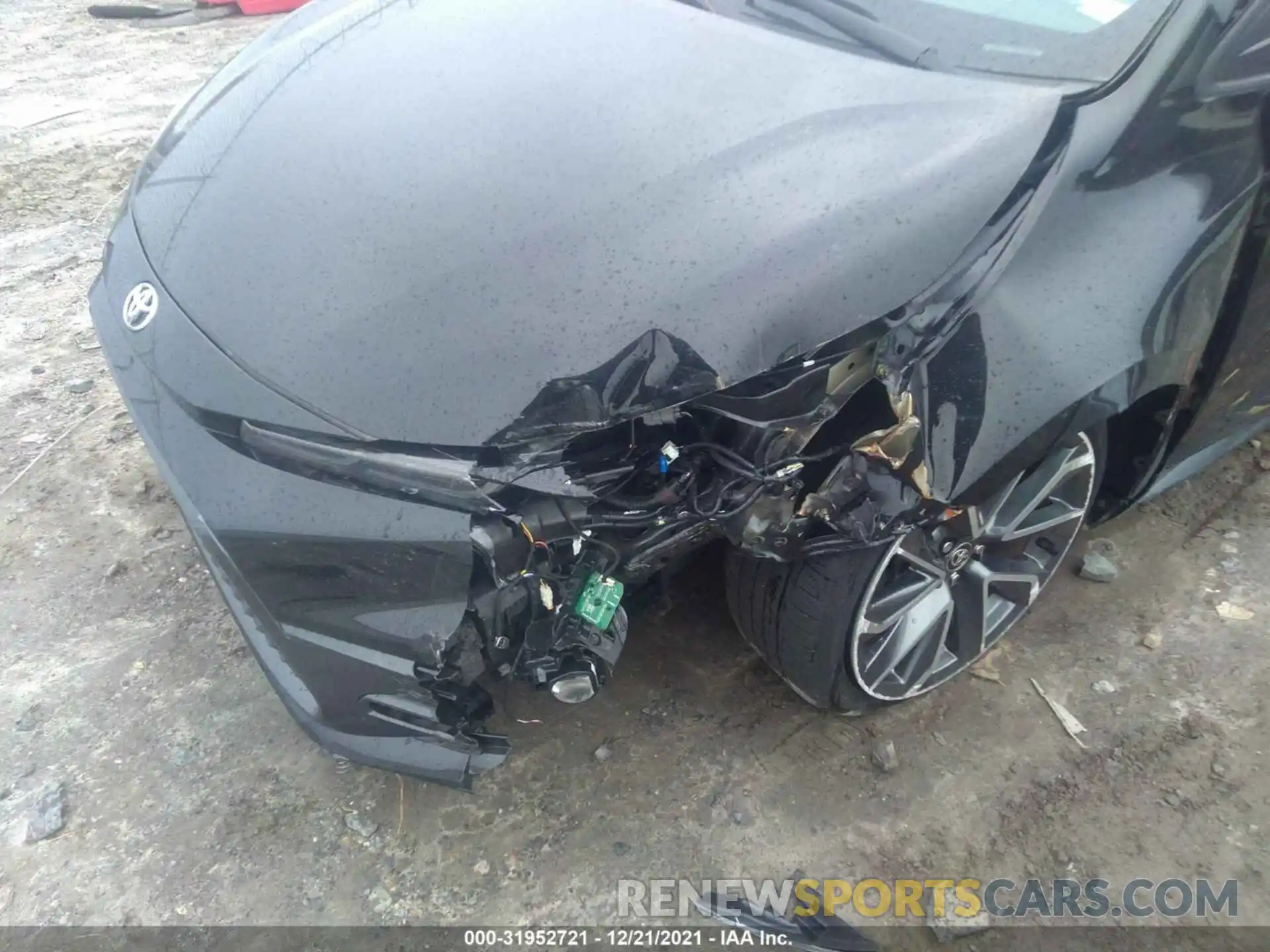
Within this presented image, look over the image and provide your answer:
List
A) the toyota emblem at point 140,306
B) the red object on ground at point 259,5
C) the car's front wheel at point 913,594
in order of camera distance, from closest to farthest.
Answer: the toyota emblem at point 140,306 < the car's front wheel at point 913,594 < the red object on ground at point 259,5

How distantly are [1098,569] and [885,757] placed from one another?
96cm

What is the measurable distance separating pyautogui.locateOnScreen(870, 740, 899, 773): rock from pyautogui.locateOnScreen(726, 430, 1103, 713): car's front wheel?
0.34 ft

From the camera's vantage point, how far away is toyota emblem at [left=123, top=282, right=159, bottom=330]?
184 cm

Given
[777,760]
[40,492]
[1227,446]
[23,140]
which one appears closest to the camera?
[777,760]

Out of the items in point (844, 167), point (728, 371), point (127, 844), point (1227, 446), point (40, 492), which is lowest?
point (127, 844)

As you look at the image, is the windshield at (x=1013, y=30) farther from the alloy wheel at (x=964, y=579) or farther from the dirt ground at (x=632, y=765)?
the dirt ground at (x=632, y=765)

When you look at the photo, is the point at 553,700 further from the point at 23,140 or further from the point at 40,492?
the point at 23,140

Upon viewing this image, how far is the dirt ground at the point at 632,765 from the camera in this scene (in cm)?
198

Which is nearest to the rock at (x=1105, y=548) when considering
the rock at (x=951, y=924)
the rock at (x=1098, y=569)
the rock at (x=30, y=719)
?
the rock at (x=1098, y=569)

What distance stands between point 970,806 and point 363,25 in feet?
8.00

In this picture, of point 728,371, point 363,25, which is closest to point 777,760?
point 728,371

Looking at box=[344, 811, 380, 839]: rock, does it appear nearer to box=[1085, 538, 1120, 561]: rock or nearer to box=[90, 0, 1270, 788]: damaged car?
box=[90, 0, 1270, 788]: damaged car

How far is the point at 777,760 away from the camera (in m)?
2.18

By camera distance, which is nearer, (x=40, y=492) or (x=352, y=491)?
(x=352, y=491)
